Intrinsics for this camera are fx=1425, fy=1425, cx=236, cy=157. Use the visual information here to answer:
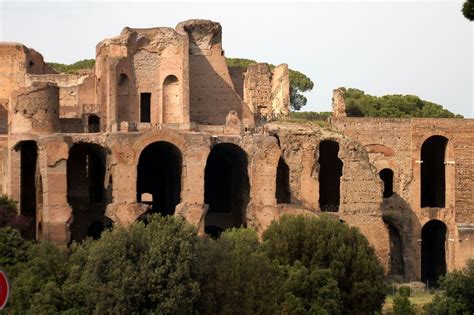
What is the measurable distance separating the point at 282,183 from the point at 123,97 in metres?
6.41

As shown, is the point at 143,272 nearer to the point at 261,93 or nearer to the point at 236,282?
the point at 236,282

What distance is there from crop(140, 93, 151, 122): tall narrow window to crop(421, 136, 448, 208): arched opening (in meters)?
10.3

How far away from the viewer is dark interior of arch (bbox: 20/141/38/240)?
45.9 meters

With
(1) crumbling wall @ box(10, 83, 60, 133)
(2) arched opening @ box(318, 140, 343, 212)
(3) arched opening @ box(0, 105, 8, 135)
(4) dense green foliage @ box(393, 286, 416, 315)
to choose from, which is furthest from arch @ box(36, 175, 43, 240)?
(4) dense green foliage @ box(393, 286, 416, 315)

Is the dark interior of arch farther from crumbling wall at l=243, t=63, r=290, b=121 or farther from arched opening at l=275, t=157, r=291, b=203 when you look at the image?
crumbling wall at l=243, t=63, r=290, b=121

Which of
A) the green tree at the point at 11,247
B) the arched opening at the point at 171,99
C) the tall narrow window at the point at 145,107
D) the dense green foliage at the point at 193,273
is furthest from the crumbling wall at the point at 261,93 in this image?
the green tree at the point at 11,247

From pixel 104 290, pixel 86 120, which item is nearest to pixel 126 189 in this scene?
pixel 86 120

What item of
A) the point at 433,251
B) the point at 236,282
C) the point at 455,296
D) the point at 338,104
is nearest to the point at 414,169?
the point at 338,104

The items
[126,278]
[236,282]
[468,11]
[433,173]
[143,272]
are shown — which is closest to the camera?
[468,11]

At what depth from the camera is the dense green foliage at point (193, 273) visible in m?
34.1

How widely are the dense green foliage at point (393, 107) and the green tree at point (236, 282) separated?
2939cm

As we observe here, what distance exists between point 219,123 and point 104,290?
16.8m

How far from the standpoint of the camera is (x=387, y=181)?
5091 centimetres

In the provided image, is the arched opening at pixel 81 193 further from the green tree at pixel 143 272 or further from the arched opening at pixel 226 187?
the green tree at pixel 143 272
